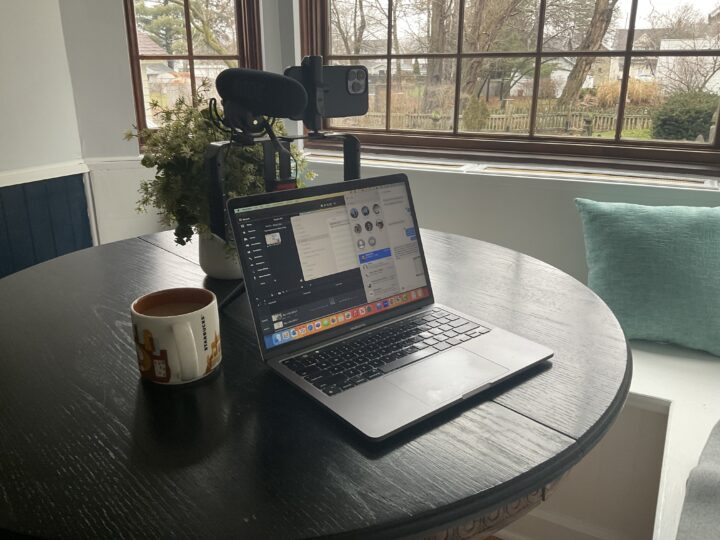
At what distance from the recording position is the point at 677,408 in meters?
1.35

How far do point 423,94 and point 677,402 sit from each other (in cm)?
162

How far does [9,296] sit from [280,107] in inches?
26.3

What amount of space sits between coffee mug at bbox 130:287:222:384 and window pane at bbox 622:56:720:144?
195cm

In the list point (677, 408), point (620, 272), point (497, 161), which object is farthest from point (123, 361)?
point (497, 161)

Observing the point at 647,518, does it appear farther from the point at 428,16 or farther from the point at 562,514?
the point at 428,16

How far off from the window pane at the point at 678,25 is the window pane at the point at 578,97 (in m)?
0.13

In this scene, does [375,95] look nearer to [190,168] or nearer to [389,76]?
[389,76]

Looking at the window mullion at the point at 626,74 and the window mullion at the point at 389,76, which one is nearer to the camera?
the window mullion at the point at 626,74

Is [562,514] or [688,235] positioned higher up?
[688,235]

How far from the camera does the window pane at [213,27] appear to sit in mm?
2482

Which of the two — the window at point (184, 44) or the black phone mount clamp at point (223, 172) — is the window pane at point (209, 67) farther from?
the black phone mount clamp at point (223, 172)

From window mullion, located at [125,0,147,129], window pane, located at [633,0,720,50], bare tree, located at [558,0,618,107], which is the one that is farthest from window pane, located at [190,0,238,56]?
window pane, located at [633,0,720,50]

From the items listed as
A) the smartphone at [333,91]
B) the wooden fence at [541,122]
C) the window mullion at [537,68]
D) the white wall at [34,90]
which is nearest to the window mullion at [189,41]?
the white wall at [34,90]

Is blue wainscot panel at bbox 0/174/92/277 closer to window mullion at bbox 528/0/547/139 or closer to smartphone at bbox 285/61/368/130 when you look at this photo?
smartphone at bbox 285/61/368/130
